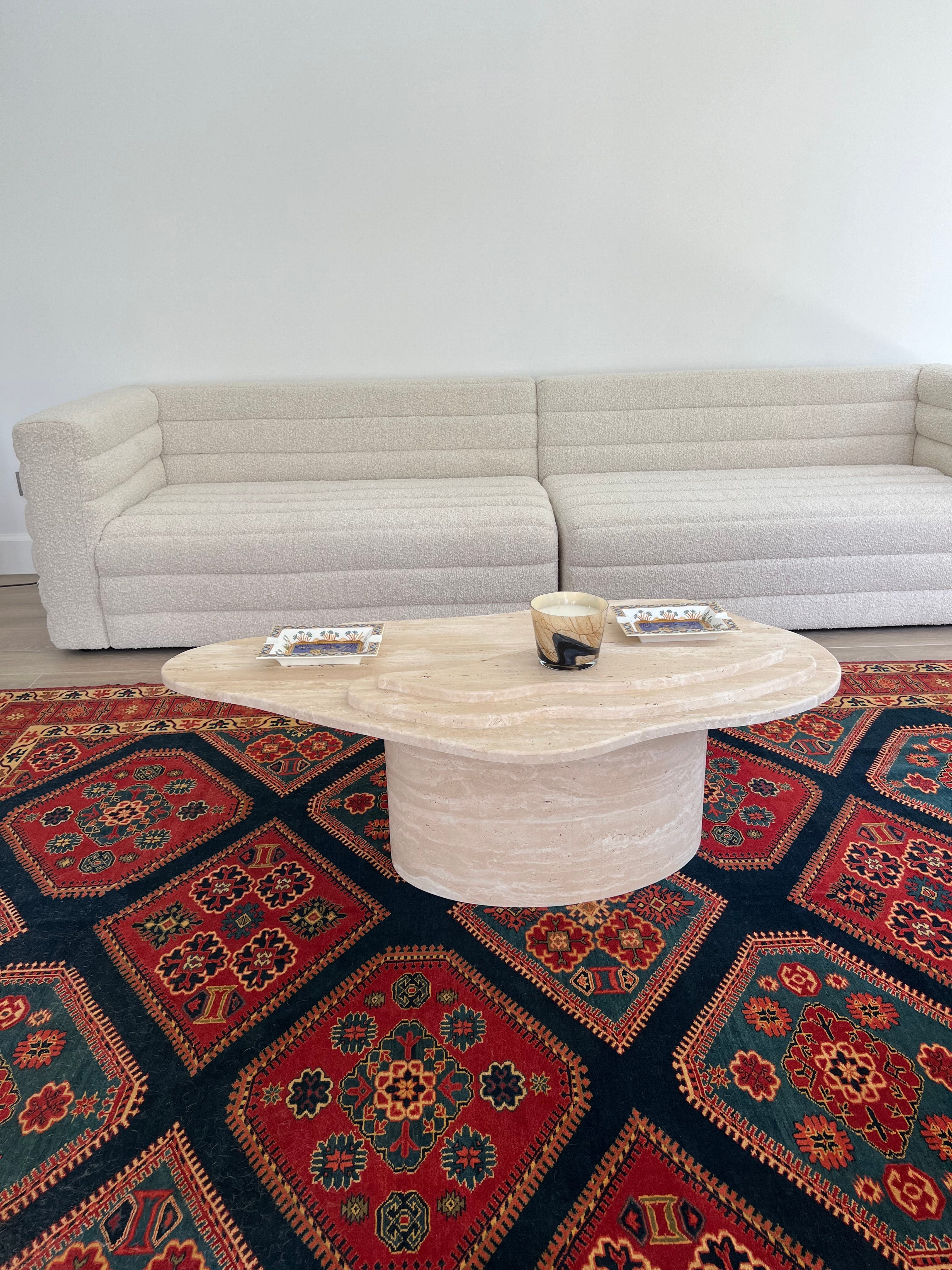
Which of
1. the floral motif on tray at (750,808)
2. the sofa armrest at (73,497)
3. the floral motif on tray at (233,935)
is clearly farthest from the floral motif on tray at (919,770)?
the sofa armrest at (73,497)

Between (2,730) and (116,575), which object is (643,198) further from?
(2,730)

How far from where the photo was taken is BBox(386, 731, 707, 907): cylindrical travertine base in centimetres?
141

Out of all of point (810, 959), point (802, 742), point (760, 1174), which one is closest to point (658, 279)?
point (802, 742)

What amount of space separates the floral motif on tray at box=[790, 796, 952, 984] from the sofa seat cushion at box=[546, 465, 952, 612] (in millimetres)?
998

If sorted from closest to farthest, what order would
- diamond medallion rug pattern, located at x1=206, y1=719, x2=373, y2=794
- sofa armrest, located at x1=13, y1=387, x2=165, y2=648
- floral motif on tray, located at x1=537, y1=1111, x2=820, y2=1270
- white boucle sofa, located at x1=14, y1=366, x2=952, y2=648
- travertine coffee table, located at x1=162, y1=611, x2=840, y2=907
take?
1. floral motif on tray, located at x1=537, y1=1111, x2=820, y2=1270
2. travertine coffee table, located at x1=162, y1=611, x2=840, y2=907
3. diamond medallion rug pattern, located at x1=206, y1=719, x2=373, y2=794
4. sofa armrest, located at x1=13, y1=387, x2=165, y2=648
5. white boucle sofa, located at x1=14, y1=366, x2=952, y2=648

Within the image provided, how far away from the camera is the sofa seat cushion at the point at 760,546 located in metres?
2.56

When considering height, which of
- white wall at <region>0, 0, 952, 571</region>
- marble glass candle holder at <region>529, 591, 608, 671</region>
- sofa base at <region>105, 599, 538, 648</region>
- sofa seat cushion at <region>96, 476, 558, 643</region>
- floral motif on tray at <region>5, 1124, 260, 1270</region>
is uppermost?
white wall at <region>0, 0, 952, 571</region>

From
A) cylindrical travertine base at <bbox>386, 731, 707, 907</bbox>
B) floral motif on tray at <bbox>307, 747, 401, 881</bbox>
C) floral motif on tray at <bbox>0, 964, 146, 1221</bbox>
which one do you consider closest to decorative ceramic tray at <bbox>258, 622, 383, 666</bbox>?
cylindrical travertine base at <bbox>386, 731, 707, 907</bbox>

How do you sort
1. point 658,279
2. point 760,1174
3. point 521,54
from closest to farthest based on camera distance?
1. point 760,1174
2. point 521,54
3. point 658,279

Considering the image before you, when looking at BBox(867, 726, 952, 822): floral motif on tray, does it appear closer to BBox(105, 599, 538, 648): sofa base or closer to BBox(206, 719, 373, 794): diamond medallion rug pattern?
BBox(105, 599, 538, 648): sofa base

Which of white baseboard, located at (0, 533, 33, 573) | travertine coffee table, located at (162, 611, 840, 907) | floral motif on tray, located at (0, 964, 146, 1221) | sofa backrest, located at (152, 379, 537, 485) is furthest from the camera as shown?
white baseboard, located at (0, 533, 33, 573)

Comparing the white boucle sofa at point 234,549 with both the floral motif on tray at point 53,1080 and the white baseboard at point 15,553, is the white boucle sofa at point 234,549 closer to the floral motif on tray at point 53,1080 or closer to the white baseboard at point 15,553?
the white baseboard at point 15,553

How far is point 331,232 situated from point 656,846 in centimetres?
277

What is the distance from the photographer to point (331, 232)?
3.21 metres
